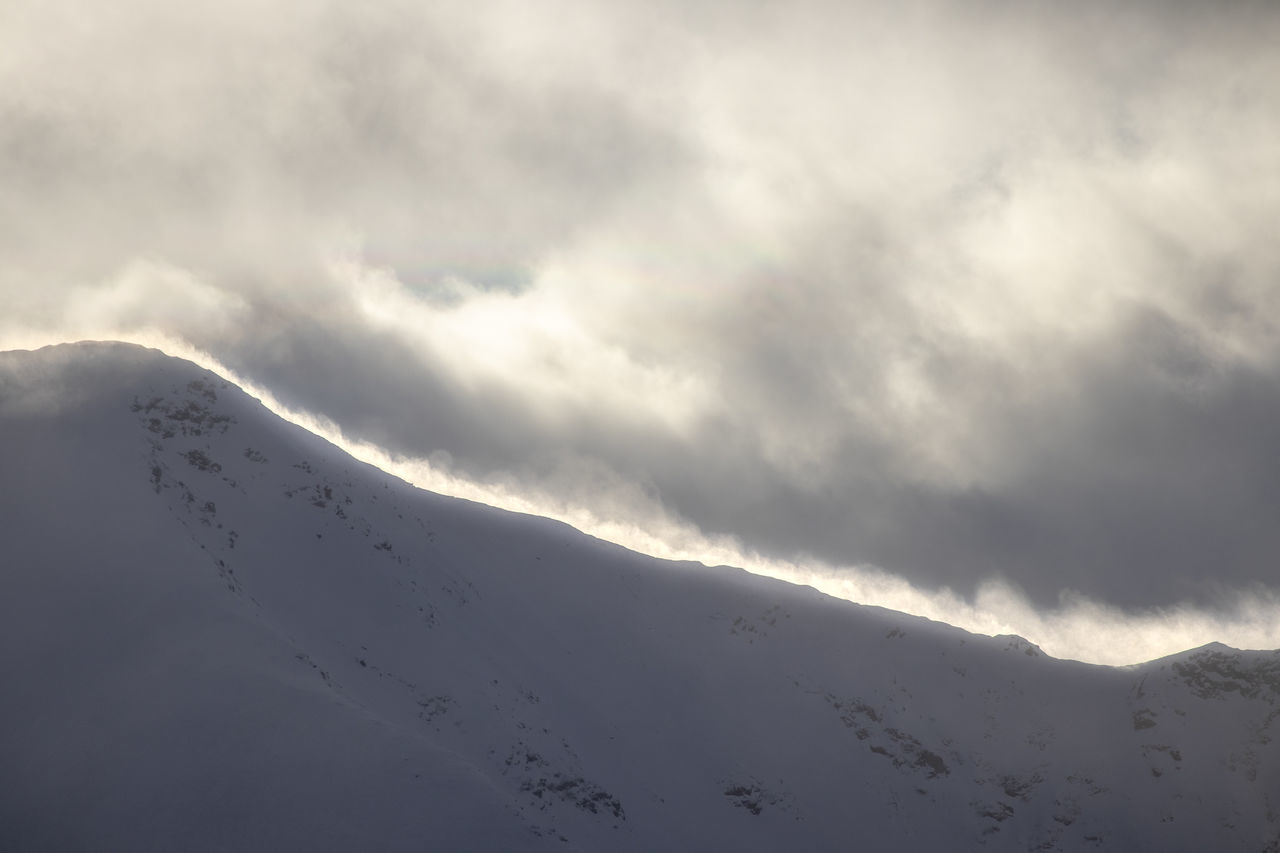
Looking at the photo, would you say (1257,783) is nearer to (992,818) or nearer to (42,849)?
(992,818)

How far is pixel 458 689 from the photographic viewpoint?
82.1 meters

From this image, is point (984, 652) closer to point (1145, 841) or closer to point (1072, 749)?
point (1072, 749)

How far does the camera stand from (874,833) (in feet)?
348

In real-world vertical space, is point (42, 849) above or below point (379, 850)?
below

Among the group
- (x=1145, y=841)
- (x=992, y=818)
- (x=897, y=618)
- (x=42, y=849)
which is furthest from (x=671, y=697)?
(x=42, y=849)

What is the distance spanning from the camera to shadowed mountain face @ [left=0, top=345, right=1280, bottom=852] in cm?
5472

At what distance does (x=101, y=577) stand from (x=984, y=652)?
129m

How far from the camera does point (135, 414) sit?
87.8 m

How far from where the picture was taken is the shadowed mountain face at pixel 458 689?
5472 centimetres

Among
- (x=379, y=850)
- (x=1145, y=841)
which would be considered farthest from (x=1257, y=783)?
(x=379, y=850)

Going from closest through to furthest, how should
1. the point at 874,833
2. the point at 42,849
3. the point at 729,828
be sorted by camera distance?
the point at 42,849 < the point at 729,828 < the point at 874,833

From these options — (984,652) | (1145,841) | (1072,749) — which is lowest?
(1145,841)

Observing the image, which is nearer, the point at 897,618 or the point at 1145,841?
the point at 1145,841

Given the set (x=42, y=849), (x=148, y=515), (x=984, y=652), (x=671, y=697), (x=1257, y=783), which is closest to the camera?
(x=42, y=849)
